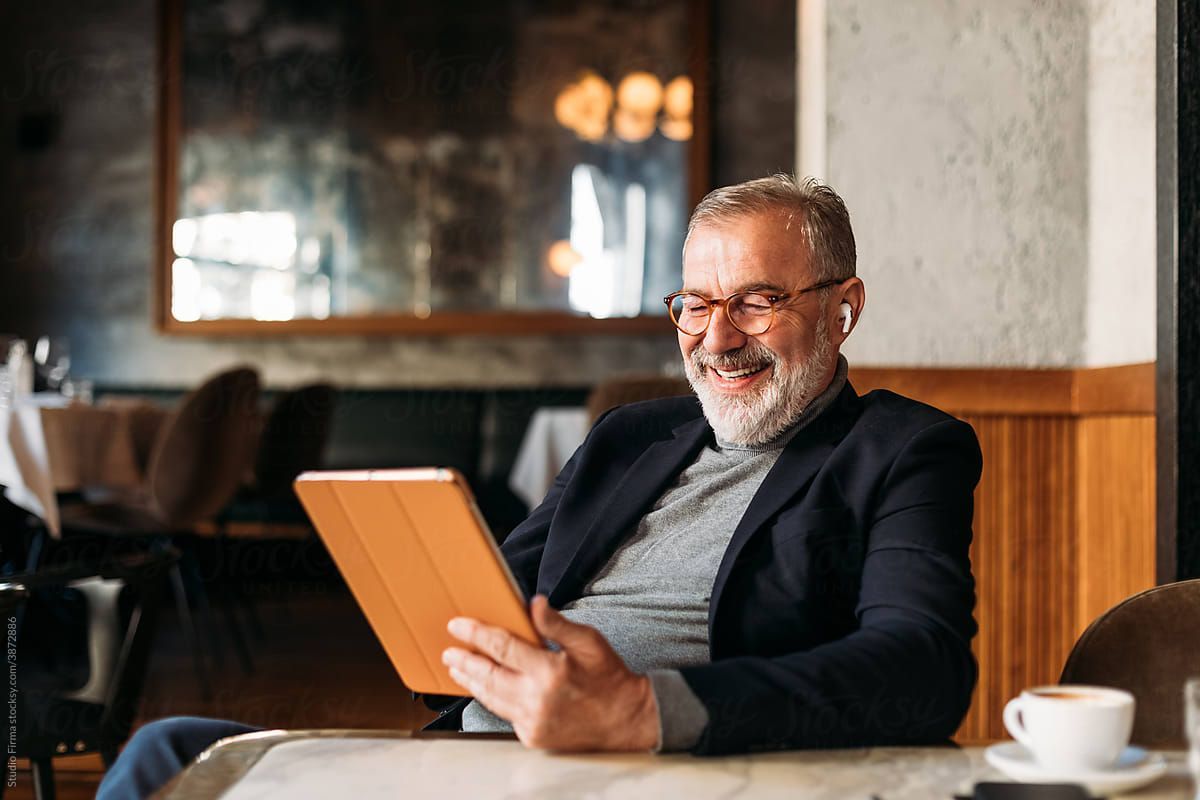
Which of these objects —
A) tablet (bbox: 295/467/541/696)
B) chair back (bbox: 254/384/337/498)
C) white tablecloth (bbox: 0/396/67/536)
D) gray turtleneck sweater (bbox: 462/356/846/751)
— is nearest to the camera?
tablet (bbox: 295/467/541/696)

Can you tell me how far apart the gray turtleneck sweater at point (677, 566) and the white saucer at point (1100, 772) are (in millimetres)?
487

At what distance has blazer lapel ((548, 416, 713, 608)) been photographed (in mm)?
1382

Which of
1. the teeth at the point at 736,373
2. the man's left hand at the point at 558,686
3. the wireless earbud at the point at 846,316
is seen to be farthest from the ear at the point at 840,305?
the man's left hand at the point at 558,686

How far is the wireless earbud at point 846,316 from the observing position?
1429 mm

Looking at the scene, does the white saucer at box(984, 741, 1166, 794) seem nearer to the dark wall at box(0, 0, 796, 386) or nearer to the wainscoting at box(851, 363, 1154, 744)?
the wainscoting at box(851, 363, 1154, 744)

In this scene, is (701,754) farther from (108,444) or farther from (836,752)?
(108,444)

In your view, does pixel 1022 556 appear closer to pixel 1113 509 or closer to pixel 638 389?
pixel 1113 509

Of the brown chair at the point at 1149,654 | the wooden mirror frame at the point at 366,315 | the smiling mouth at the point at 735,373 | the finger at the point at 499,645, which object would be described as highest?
the wooden mirror frame at the point at 366,315

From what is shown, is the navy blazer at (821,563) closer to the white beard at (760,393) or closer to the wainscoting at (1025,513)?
the white beard at (760,393)

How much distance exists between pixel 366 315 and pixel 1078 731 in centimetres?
557

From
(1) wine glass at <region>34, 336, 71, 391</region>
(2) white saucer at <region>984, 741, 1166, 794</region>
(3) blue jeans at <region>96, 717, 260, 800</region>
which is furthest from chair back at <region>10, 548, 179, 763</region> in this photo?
(1) wine glass at <region>34, 336, 71, 391</region>

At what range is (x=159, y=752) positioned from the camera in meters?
1.15

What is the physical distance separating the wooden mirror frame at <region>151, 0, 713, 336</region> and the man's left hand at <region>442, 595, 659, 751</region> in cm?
500

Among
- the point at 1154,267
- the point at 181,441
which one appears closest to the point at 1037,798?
the point at 1154,267
